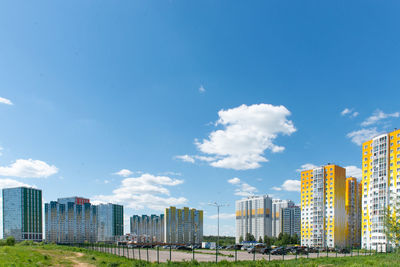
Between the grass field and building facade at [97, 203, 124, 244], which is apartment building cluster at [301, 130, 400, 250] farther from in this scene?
building facade at [97, 203, 124, 244]

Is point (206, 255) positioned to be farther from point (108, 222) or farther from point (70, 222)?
point (108, 222)

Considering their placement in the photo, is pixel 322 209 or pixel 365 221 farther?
pixel 322 209

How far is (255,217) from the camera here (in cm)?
15725

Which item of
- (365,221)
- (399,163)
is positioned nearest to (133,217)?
(365,221)

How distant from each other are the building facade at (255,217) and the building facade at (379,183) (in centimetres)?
7636

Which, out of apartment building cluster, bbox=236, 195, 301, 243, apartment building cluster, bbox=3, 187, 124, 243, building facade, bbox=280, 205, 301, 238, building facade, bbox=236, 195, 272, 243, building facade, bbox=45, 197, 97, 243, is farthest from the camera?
building facade, bbox=280, 205, 301, 238

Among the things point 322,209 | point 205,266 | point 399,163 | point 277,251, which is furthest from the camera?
point 322,209

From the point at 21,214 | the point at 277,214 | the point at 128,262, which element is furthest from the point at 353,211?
the point at 21,214

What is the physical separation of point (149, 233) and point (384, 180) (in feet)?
424

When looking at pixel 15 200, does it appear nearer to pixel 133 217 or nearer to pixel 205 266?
pixel 133 217

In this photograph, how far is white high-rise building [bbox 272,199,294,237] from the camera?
15988 cm

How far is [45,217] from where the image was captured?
139 meters

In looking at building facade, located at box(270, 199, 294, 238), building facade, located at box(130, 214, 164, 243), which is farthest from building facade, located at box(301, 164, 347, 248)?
building facade, located at box(130, 214, 164, 243)

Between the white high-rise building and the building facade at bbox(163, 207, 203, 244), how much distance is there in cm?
3928
